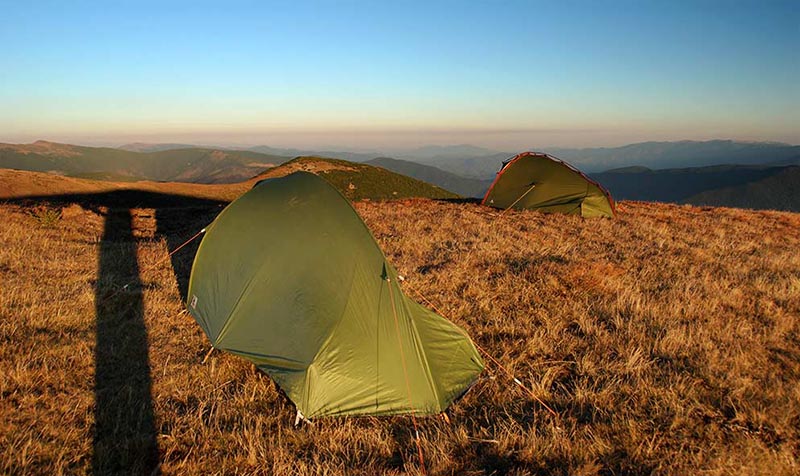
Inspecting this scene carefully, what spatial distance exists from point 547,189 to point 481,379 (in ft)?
46.7

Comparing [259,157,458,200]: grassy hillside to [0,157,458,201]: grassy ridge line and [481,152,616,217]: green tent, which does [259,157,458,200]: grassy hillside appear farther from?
[481,152,616,217]: green tent

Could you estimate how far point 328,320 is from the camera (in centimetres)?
464

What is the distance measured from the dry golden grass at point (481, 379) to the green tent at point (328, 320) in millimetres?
307

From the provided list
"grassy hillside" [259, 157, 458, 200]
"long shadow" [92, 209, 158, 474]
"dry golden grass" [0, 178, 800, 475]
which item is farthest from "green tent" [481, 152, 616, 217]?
"grassy hillside" [259, 157, 458, 200]

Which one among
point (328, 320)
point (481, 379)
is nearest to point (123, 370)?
point (328, 320)

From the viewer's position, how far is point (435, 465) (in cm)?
367

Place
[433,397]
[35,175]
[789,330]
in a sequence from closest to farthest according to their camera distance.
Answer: [433,397]
[789,330]
[35,175]

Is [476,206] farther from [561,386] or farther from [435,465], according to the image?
[435,465]

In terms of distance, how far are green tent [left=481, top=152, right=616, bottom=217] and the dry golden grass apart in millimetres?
6897

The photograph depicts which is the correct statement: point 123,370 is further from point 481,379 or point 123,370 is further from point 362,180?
point 362,180

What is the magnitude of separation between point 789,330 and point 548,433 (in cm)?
541

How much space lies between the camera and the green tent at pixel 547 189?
1694cm

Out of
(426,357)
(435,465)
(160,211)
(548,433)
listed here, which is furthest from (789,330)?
(160,211)

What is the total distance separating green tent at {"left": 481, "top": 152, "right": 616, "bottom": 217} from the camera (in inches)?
667
